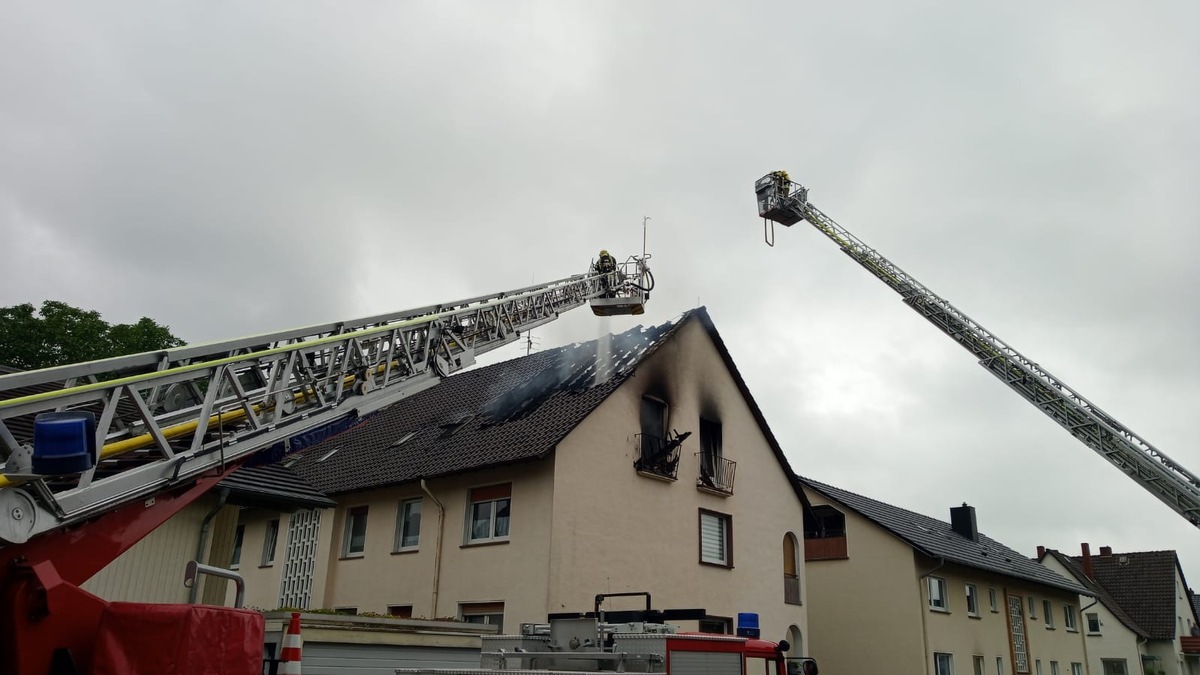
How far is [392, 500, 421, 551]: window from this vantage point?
1928 centimetres

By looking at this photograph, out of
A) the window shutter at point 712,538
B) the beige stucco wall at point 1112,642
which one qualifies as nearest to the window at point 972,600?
the window shutter at point 712,538

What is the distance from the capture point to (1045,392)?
56.0ft

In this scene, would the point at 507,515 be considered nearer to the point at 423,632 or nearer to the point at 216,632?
the point at 423,632

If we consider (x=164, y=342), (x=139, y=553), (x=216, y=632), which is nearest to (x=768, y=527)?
(x=139, y=553)

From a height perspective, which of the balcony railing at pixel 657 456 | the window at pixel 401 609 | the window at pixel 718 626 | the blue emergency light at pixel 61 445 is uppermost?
the balcony railing at pixel 657 456

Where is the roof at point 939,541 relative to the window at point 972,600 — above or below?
above

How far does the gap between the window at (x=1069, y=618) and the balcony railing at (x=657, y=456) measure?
26.0m

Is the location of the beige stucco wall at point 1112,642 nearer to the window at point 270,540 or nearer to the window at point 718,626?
the window at point 718,626

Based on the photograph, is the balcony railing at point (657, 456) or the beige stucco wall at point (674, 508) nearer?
the beige stucco wall at point (674, 508)

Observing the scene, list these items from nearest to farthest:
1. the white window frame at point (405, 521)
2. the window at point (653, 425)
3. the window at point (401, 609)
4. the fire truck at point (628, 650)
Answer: the fire truck at point (628, 650), the window at point (401, 609), the white window frame at point (405, 521), the window at point (653, 425)

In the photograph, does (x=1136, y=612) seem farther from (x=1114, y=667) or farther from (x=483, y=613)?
(x=483, y=613)

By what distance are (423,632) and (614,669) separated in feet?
7.70

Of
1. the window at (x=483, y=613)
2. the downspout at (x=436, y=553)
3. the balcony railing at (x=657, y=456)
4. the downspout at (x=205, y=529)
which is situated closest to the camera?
the downspout at (x=205, y=529)

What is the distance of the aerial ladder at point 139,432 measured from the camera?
5.61m
